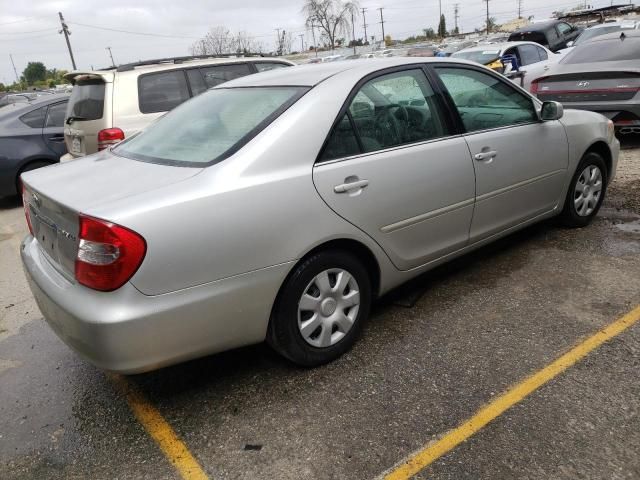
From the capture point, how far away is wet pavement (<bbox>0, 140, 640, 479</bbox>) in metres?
2.21

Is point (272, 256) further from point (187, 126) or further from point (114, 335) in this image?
point (187, 126)

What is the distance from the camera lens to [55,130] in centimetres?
775

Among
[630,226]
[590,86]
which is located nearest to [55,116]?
[590,86]

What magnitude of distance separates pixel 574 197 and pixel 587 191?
193mm

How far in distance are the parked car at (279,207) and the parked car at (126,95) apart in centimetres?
254

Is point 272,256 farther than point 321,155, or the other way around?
point 321,155

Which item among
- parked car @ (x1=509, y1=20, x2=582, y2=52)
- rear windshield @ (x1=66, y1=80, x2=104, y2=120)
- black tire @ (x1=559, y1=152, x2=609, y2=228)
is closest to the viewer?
black tire @ (x1=559, y1=152, x2=609, y2=228)

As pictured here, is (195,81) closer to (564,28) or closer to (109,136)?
(109,136)

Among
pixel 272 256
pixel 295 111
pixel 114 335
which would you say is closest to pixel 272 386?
pixel 272 256

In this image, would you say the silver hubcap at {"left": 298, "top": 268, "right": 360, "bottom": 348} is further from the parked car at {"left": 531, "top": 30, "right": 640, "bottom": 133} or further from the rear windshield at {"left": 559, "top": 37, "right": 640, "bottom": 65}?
the rear windshield at {"left": 559, "top": 37, "right": 640, "bottom": 65}

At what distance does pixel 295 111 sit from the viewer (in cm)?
273

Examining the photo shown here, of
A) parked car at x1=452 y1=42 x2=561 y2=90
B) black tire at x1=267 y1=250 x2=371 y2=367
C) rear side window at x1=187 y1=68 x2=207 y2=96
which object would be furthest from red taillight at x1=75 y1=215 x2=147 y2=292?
parked car at x1=452 y1=42 x2=561 y2=90

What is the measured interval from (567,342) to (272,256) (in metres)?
1.70

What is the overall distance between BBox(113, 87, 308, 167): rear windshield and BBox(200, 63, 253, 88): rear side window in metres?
3.09
